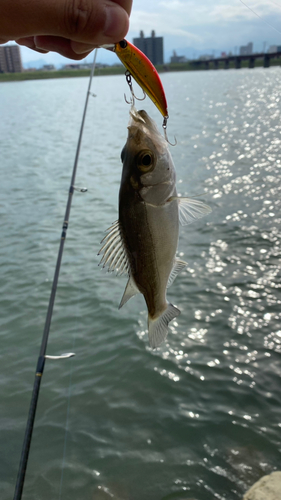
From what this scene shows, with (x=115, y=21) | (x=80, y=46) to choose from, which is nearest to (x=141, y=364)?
(x=80, y=46)

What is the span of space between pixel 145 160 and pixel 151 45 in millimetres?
7189

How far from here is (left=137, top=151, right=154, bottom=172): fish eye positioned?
6.13 ft

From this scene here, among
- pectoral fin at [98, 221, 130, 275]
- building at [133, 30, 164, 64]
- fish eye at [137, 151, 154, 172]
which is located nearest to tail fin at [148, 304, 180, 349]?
pectoral fin at [98, 221, 130, 275]

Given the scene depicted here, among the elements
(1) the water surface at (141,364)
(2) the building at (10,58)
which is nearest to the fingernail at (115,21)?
(1) the water surface at (141,364)

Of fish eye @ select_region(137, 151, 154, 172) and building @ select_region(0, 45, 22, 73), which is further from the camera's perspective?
building @ select_region(0, 45, 22, 73)

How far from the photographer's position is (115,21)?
58.9 inches

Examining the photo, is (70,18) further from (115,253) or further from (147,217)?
(115,253)

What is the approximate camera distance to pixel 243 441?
477 cm

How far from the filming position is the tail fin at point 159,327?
2.07m

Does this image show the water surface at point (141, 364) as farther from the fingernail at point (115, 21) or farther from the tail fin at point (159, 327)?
the fingernail at point (115, 21)

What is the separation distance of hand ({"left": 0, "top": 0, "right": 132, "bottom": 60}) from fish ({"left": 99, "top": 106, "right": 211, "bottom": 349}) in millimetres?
423

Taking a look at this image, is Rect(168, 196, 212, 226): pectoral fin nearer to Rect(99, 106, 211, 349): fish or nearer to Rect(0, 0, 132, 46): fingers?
Rect(99, 106, 211, 349): fish

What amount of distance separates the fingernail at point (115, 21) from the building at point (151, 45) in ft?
17.6

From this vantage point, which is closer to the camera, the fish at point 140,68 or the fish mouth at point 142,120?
the fish at point 140,68
